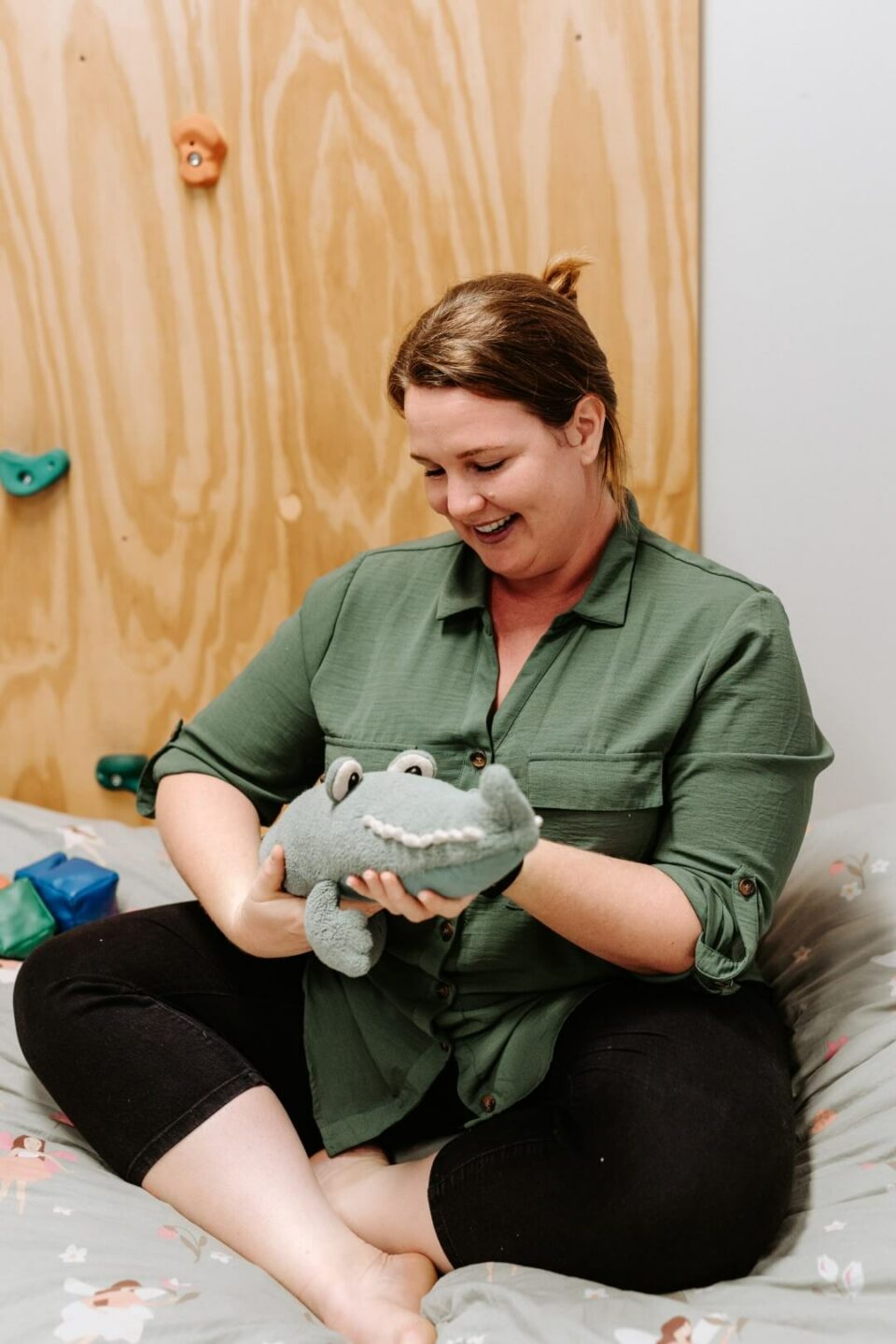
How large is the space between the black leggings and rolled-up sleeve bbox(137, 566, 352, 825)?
132 mm

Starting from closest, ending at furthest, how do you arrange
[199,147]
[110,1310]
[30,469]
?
1. [110,1310]
2. [199,147]
3. [30,469]

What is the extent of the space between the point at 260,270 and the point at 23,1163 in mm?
1037

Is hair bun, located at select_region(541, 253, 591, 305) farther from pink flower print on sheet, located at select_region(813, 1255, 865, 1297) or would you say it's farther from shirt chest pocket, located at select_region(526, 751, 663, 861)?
pink flower print on sheet, located at select_region(813, 1255, 865, 1297)

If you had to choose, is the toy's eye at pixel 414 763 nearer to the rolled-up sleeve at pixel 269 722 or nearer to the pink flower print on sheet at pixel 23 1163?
the rolled-up sleeve at pixel 269 722

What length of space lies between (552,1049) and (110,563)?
937 millimetres

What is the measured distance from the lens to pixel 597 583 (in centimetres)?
110

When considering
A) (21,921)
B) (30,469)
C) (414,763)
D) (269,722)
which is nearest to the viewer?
(414,763)

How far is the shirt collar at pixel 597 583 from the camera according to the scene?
1.09 metres

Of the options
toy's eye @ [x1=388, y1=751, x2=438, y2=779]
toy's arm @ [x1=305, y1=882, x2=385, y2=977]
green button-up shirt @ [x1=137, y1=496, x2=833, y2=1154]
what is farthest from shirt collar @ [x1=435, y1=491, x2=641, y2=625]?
toy's arm @ [x1=305, y1=882, x2=385, y2=977]

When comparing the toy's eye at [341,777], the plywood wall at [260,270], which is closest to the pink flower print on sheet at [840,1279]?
the toy's eye at [341,777]

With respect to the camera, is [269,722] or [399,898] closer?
[399,898]

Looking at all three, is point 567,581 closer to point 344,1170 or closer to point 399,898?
point 399,898

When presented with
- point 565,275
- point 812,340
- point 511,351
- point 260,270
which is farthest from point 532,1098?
point 260,270

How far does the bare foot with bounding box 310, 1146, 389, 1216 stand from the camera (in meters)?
1.03
